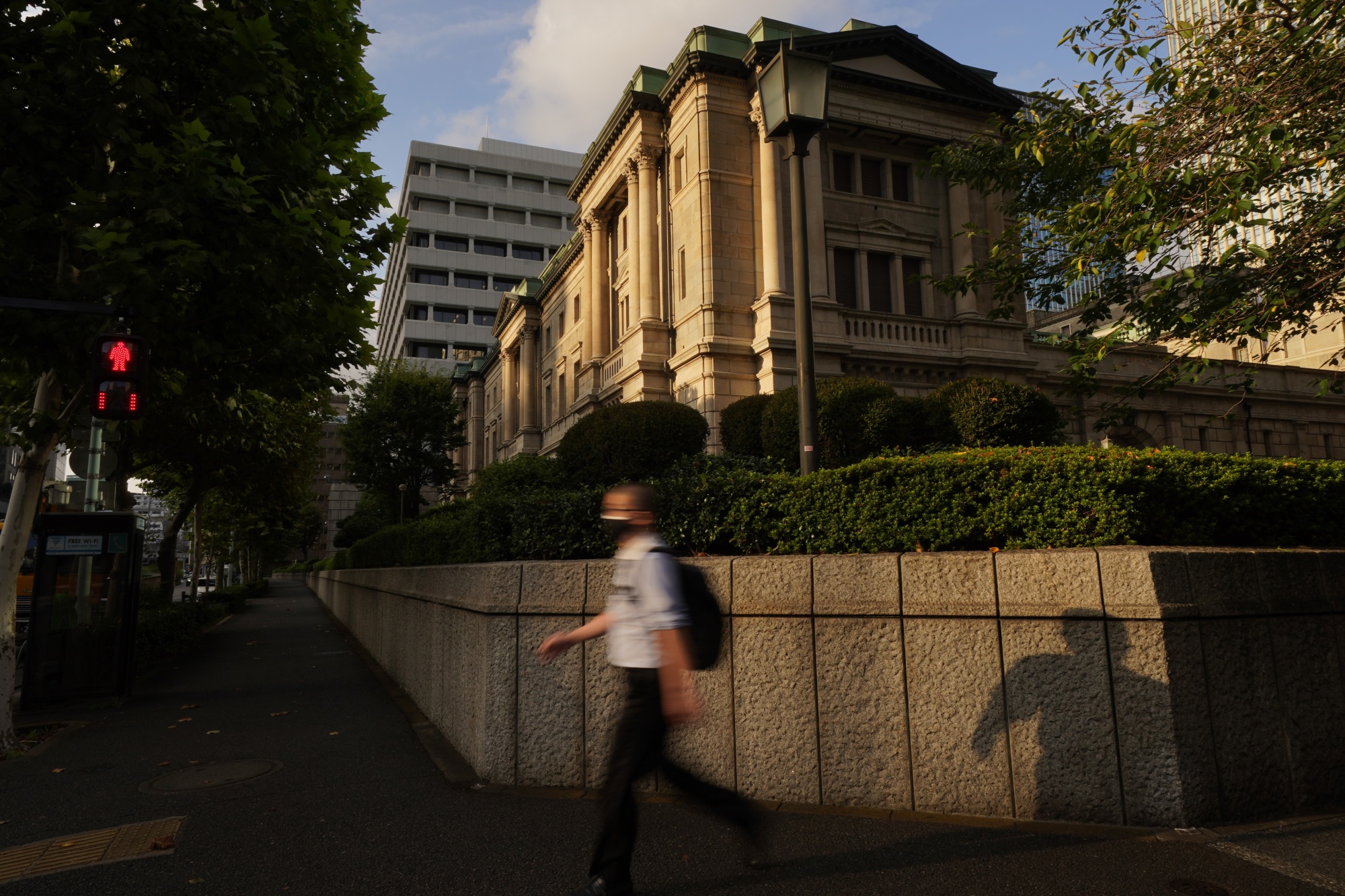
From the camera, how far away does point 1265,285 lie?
8367mm

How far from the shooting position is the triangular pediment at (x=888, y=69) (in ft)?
91.2

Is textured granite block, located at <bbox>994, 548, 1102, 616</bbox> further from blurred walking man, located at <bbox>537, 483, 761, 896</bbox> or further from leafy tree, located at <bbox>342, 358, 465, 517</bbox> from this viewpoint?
leafy tree, located at <bbox>342, 358, 465, 517</bbox>

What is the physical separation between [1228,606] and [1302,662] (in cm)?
71

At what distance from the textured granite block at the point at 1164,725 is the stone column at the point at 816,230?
20.9 metres

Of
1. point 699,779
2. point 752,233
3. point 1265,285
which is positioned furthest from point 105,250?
point 752,233

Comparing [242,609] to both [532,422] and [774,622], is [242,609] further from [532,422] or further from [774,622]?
[774,622]

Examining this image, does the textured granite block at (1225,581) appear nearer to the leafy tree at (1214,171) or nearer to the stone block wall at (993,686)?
the stone block wall at (993,686)

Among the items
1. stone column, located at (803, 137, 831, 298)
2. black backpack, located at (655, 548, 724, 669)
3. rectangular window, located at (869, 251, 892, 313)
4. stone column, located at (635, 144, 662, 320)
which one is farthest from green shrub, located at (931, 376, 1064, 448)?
stone column, located at (635, 144, 662, 320)

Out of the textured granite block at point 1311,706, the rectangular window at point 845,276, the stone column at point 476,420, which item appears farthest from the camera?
the stone column at point 476,420

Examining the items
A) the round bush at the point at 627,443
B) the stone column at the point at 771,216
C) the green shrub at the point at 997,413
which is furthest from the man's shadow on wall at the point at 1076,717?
the stone column at the point at 771,216

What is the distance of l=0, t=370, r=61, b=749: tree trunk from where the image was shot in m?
8.47

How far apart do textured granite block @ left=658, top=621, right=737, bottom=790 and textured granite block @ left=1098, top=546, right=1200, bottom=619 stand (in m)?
2.36

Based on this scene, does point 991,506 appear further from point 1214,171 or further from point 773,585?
point 1214,171

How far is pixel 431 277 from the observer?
8981 centimetres
